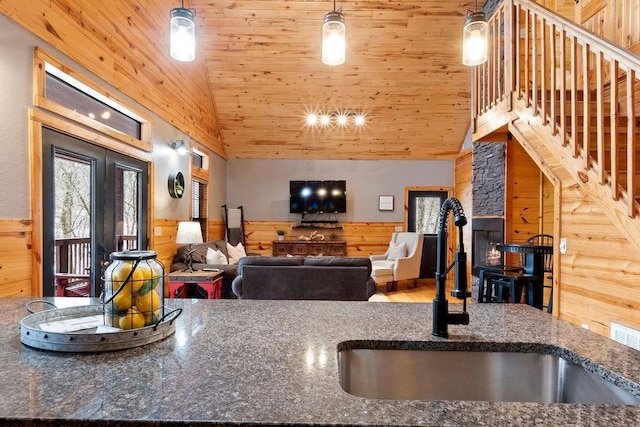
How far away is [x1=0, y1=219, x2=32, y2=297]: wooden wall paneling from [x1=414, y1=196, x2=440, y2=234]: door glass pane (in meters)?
6.87

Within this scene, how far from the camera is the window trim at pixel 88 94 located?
101 inches

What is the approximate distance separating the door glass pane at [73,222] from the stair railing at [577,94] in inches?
149

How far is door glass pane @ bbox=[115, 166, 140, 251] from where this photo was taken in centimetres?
371

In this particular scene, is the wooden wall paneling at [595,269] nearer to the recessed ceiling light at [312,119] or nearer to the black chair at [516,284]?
the black chair at [516,284]

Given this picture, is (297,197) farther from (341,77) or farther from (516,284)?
(516,284)

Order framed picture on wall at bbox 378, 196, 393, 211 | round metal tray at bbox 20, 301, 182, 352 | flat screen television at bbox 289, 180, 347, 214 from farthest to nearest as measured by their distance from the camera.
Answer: framed picture on wall at bbox 378, 196, 393, 211
flat screen television at bbox 289, 180, 347, 214
round metal tray at bbox 20, 301, 182, 352

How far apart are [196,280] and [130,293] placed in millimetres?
3552

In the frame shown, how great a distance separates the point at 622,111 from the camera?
11.0ft

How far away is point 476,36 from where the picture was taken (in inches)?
79.4

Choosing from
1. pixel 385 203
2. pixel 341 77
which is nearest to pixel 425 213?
pixel 385 203

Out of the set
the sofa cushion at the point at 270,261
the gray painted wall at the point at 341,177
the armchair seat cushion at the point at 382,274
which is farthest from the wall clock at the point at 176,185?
the armchair seat cushion at the point at 382,274

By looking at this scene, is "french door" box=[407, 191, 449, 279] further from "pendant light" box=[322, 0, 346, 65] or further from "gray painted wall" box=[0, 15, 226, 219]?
"gray painted wall" box=[0, 15, 226, 219]

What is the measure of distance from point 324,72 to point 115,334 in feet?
19.1

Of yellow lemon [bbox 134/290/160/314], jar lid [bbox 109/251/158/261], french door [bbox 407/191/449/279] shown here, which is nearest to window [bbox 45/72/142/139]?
jar lid [bbox 109/251/158/261]
